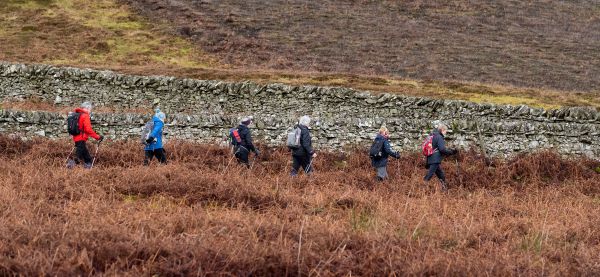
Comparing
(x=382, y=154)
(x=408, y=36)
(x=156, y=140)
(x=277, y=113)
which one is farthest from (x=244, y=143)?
(x=408, y=36)

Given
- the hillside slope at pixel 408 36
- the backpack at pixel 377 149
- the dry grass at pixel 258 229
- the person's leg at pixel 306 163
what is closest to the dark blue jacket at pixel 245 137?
the person's leg at pixel 306 163

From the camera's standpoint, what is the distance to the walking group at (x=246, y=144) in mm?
14281

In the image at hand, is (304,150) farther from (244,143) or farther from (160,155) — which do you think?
(160,155)

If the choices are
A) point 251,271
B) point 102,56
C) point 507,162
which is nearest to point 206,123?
point 507,162

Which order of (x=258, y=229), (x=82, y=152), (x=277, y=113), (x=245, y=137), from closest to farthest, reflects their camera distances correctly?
(x=258, y=229) → (x=82, y=152) → (x=245, y=137) → (x=277, y=113)

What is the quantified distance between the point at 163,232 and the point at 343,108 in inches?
722

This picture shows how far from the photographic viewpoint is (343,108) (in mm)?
25141

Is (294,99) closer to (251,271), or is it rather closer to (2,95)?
(2,95)

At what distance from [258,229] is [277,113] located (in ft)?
58.9

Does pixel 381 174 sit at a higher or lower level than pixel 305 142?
lower

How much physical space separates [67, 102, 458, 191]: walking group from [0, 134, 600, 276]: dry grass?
111 centimetres

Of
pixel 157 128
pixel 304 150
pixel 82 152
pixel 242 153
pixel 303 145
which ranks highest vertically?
pixel 157 128

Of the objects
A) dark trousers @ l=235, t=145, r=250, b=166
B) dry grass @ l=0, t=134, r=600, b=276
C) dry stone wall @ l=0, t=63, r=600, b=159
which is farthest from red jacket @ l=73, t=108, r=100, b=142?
dry stone wall @ l=0, t=63, r=600, b=159

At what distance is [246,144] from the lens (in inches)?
619
